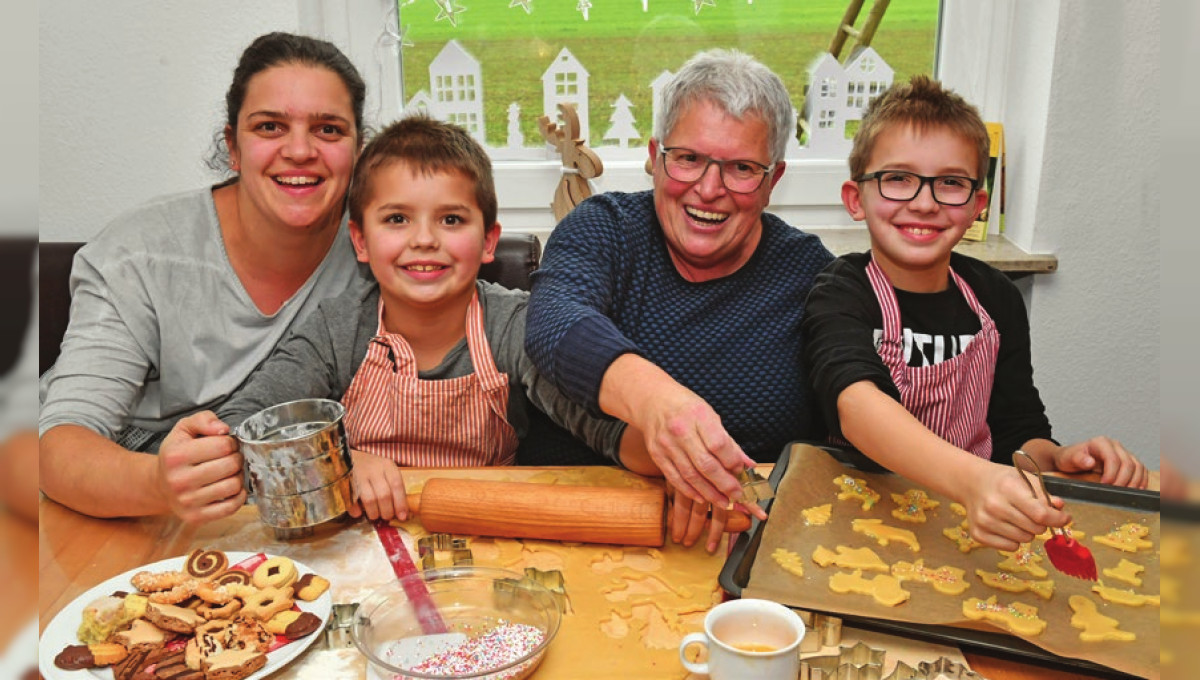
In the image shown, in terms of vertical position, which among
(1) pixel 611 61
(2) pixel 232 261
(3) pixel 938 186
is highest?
(1) pixel 611 61

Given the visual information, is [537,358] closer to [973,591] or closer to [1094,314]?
[973,591]

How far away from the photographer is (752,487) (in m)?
1.17

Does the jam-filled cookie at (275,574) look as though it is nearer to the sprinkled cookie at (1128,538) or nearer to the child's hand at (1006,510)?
the child's hand at (1006,510)

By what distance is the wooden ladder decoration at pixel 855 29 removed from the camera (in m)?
2.78

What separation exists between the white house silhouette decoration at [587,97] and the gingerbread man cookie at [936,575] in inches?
73.6

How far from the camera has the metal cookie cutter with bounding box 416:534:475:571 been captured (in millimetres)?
1260

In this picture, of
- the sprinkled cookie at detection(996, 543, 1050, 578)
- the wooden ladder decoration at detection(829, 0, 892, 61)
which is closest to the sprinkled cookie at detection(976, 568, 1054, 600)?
the sprinkled cookie at detection(996, 543, 1050, 578)

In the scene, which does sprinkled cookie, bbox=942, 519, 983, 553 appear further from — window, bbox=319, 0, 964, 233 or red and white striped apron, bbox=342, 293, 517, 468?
window, bbox=319, 0, 964, 233

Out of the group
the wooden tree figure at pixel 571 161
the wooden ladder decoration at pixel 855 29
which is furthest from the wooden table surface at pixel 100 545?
the wooden ladder decoration at pixel 855 29

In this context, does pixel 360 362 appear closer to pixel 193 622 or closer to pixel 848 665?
pixel 193 622

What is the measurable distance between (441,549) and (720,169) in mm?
821

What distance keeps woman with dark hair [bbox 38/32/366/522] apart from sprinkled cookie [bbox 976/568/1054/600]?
4.25ft

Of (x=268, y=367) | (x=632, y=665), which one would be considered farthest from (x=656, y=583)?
(x=268, y=367)

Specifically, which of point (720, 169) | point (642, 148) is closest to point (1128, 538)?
point (720, 169)
